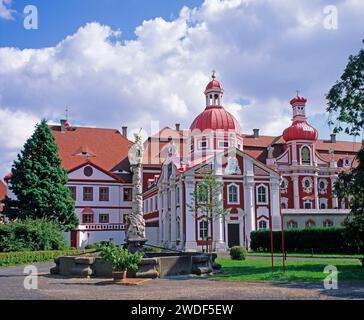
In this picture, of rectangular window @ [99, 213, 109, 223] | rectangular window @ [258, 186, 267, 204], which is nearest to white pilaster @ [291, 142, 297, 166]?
rectangular window @ [258, 186, 267, 204]

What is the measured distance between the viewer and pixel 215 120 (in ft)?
177

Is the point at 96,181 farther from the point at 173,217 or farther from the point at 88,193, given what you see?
the point at 173,217

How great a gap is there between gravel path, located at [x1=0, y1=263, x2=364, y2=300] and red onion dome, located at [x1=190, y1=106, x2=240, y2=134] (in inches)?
1448

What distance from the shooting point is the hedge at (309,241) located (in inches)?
1570

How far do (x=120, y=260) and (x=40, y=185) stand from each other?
26577 millimetres

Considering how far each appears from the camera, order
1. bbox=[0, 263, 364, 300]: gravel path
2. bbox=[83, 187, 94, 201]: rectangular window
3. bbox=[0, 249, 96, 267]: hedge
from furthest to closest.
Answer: bbox=[83, 187, 94, 201]: rectangular window
bbox=[0, 249, 96, 267]: hedge
bbox=[0, 263, 364, 300]: gravel path

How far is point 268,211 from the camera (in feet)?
160

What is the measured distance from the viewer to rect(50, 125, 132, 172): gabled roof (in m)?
62.6

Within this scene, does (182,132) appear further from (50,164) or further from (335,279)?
(335,279)

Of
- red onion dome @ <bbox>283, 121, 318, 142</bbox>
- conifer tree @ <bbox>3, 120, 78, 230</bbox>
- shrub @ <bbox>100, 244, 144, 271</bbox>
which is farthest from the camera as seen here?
red onion dome @ <bbox>283, 121, 318, 142</bbox>

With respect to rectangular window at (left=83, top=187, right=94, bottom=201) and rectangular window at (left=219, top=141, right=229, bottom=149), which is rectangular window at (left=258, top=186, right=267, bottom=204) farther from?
rectangular window at (left=83, top=187, right=94, bottom=201)

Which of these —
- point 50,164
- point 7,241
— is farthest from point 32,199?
point 7,241

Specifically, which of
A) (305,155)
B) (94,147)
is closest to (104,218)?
(94,147)

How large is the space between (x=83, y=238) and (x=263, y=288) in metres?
39.8
